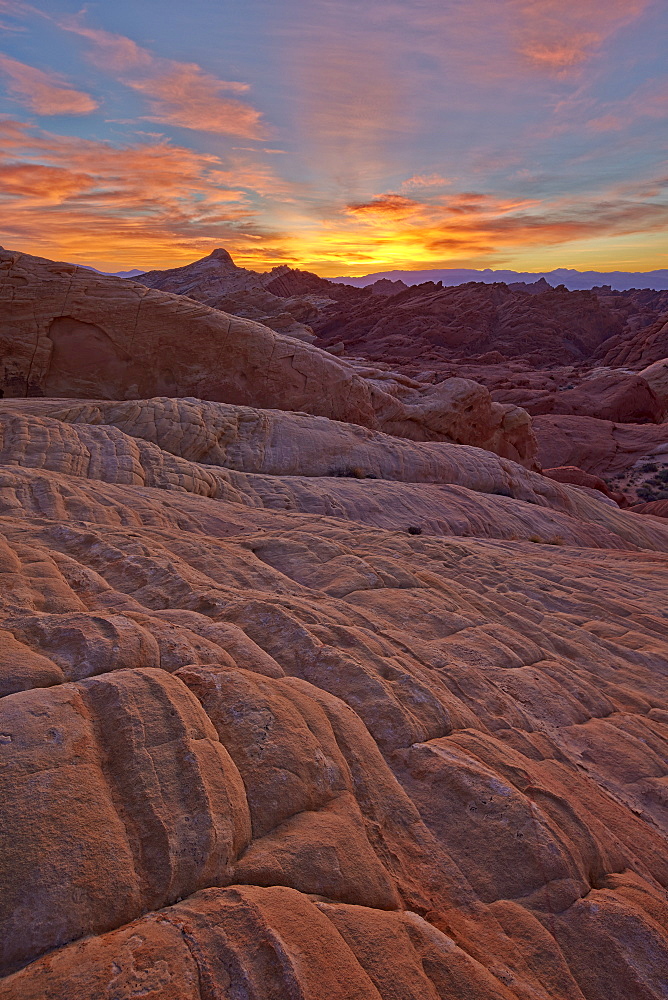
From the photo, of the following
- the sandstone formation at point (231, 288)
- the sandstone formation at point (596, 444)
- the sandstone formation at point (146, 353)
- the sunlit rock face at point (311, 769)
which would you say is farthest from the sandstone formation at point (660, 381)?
the sunlit rock face at point (311, 769)

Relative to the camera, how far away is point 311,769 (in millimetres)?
3289

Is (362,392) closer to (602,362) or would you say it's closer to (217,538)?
(217,538)

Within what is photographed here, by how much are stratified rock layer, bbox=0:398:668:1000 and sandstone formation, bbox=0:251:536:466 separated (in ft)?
40.3

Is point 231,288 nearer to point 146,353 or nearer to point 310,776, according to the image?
point 146,353

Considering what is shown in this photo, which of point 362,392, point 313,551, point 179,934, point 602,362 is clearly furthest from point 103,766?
point 602,362

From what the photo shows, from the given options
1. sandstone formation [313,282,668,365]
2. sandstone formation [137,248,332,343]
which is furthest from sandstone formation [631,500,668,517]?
sandstone formation [137,248,332,343]

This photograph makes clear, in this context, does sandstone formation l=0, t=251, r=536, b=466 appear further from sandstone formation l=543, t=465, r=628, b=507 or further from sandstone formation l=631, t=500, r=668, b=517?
sandstone formation l=631, t=500, r=668, b=517

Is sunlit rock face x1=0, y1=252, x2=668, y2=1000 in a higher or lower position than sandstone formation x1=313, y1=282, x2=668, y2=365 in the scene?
lower

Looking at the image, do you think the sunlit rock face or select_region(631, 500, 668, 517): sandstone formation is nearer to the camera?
the sunlit rock face

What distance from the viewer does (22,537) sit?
5.62m

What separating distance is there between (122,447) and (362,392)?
11397 millimetres

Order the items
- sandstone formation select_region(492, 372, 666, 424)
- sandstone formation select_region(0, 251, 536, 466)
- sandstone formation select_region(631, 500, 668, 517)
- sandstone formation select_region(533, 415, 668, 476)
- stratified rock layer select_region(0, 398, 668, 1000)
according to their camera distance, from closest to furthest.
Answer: stratified rock layer select_region(0, 398, 668, 1000) < sandstone formation select_region(0, 251, 536, 466) < sandstone formation select_region(631, 500, 668, 517) < sandstone formation select_region(533, 415, 668, 476) < sandstone formation select_region(492, 372, 666, 424)

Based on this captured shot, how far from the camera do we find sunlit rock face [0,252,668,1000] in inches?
91.9

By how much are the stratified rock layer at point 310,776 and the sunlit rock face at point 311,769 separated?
0.01 meters
